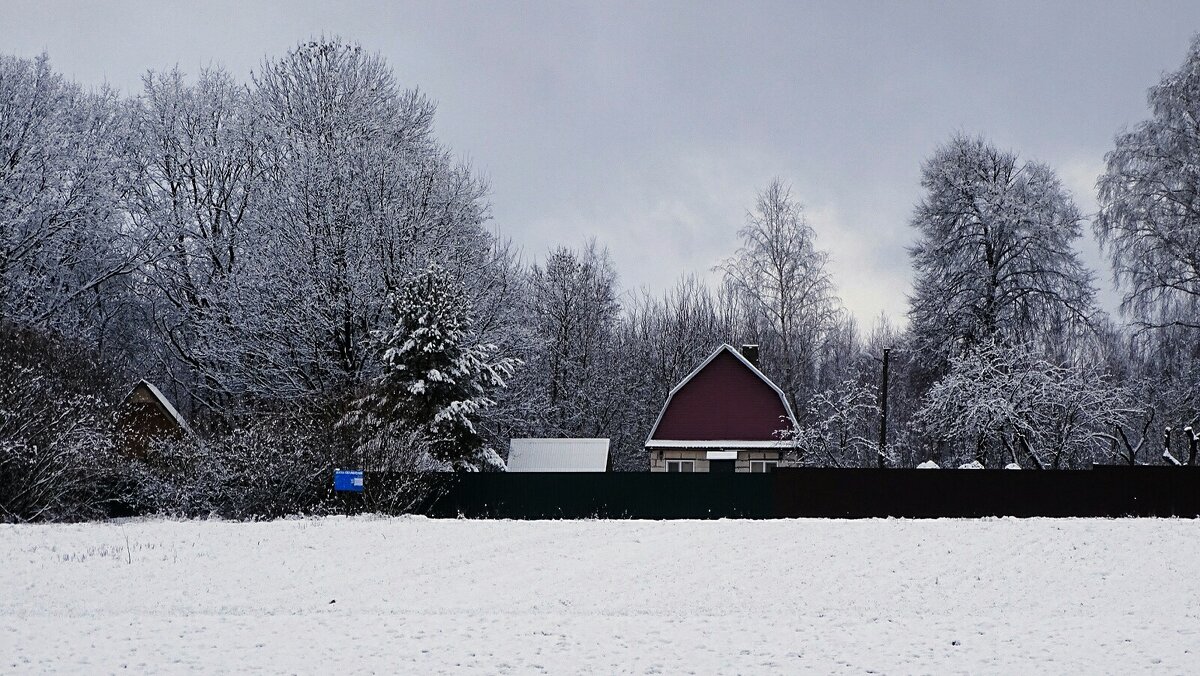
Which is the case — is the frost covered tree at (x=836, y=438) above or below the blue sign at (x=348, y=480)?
above

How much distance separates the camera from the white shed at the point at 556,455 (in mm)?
34344

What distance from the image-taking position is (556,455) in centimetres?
3478

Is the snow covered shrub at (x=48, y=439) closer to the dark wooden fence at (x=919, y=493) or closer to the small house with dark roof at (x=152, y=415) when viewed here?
the small house with dark roof at (x=152, y=415)

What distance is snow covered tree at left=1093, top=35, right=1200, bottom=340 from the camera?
94.5 ft

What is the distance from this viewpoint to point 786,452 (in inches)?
1421

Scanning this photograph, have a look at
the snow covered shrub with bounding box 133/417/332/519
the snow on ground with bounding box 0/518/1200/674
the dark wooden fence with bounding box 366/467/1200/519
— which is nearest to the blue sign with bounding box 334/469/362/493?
the snow covered shrub with bounding box 133/417/332/519

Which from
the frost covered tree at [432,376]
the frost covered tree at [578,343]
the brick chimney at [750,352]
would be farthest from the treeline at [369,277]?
the frost covered tree at [578,343]

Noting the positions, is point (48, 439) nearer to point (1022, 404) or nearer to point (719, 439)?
point (719, 439)

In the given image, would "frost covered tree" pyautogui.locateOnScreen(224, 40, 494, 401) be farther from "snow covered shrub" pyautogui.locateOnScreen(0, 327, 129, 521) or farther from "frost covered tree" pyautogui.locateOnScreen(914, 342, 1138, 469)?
"frost covered tree" pyautogui.locateOnScreen(914, 342, 1138, 469)

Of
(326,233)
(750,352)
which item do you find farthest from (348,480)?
(750,352)

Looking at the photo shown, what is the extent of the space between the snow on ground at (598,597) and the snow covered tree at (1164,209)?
9414 mm

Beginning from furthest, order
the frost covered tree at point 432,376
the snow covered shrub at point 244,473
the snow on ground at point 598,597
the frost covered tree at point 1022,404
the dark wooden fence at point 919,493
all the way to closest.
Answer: the frost covered tree at point 1022,404, the frost covered tree at point 432,376, the dark wooden fence at point 919,493, the snow covered shrub at point 244,473, the snow on ground at point 598,597

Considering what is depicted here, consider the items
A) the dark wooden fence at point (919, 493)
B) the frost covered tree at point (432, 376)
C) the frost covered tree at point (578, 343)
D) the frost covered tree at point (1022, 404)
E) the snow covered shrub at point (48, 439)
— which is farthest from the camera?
the frost covered tree at point (578, 343)

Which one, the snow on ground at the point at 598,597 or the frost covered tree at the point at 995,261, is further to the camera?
the frost covered tree at the point at 995,261
